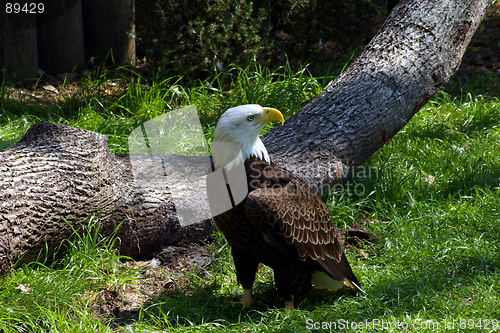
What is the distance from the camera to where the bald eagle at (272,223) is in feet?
8.81

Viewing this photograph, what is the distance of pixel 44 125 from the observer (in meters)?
3.46

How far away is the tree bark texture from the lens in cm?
393

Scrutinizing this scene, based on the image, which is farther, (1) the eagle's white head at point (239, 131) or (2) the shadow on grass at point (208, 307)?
(2) the shadow on grass at point (208, 307)

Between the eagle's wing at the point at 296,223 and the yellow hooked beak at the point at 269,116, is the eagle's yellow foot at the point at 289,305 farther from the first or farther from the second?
the yellow hooked beak at the point at 269,116

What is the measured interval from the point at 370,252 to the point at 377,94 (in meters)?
1.53

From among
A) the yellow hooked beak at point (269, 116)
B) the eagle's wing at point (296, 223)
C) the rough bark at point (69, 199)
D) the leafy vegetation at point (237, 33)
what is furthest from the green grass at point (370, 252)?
the yellow hooked beak at point (269, 116)

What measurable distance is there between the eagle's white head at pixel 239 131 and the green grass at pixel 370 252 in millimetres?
999

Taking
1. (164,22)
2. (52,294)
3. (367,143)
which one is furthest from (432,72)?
(52,294)

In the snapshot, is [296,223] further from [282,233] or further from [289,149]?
[289,149]

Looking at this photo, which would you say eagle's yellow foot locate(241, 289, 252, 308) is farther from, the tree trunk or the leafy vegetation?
the leafy vegetation

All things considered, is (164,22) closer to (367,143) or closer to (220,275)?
(367,143)

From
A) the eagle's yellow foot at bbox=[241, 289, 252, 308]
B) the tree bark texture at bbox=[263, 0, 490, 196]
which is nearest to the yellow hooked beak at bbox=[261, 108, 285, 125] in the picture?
the tree bark texture at bbox=[263, 0, 490, 196]

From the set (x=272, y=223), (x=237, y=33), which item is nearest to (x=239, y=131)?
(x=272, y=223)

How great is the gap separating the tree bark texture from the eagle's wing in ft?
2.72
